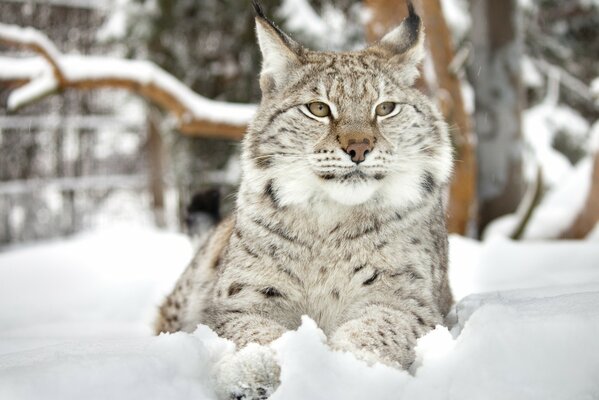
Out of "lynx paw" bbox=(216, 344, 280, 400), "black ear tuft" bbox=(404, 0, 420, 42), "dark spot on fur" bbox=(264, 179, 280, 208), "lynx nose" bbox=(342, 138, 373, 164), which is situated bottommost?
"lynx paw" bbox=(216, 344, 280, 400)

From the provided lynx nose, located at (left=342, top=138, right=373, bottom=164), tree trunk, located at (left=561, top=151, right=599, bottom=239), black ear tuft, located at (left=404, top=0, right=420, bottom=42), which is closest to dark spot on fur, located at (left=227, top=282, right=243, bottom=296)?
lynx nose, located at (left=342, top=138, right=373, bottom=164)

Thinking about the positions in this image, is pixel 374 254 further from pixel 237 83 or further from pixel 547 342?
pixel 237 83

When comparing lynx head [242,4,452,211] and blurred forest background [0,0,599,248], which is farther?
blurred forest background [0,0,599,248]

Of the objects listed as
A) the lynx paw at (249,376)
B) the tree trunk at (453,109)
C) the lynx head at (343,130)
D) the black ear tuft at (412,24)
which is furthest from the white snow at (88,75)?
the lynx paw at (249,376)

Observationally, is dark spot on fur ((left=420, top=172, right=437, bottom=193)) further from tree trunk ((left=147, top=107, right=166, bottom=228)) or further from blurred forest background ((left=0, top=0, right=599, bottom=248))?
tree trunk ((left=147, top=107, right=166, bottom=228))

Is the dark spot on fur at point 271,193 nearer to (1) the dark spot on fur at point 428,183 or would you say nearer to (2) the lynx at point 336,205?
(2) the lynx at point 336,205

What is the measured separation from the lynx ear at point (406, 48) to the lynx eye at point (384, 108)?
0.74 ft

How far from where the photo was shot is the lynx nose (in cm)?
240

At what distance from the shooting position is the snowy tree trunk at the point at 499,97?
7586 mm

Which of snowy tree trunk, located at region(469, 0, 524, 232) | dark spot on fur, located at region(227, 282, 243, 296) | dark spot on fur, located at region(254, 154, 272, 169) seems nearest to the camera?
dark spot on fur, located at region(227, 282, 243, 296)

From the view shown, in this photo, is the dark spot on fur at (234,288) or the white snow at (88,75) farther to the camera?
the white snow at (88,75)

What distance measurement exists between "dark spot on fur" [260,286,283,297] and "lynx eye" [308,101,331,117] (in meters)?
0.71

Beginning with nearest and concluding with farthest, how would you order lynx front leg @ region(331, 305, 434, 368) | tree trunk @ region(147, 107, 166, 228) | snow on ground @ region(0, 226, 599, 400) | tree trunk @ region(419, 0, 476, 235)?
snow on ground @ region(0, 226, 599, 400), lynx front leg @ region(331, 305, 434, 368), tree trunk @ region(419, 0, 476, 235), tree trunk @ region(147, 107, 166, 228)

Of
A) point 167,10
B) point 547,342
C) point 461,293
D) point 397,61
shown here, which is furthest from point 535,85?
point 547,342
